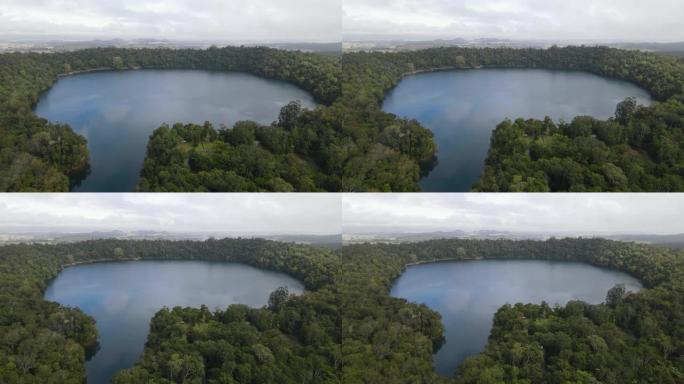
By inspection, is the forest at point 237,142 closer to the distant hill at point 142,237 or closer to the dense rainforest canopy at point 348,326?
the distant hill at point 142,237

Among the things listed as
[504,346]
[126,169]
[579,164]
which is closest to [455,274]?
[504,346]

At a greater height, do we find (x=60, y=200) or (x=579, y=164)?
(x=579, y=164)

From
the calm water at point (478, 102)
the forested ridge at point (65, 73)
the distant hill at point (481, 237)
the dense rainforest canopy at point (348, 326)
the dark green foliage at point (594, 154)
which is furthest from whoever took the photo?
the distant hill at point (481, 237)

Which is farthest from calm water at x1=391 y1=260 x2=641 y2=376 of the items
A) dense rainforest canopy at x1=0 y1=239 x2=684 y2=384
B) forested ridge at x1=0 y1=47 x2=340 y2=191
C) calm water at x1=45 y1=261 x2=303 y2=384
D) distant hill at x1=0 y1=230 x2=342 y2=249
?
forested ridge at x1=0 y1=47 x2=340 y2=191

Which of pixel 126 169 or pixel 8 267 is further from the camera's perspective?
pixel 8 267

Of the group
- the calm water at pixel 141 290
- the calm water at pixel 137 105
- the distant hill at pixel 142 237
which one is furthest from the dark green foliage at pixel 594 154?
the calm water at pixel 141 290

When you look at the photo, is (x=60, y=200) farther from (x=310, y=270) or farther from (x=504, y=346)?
(x=504, y=346)
